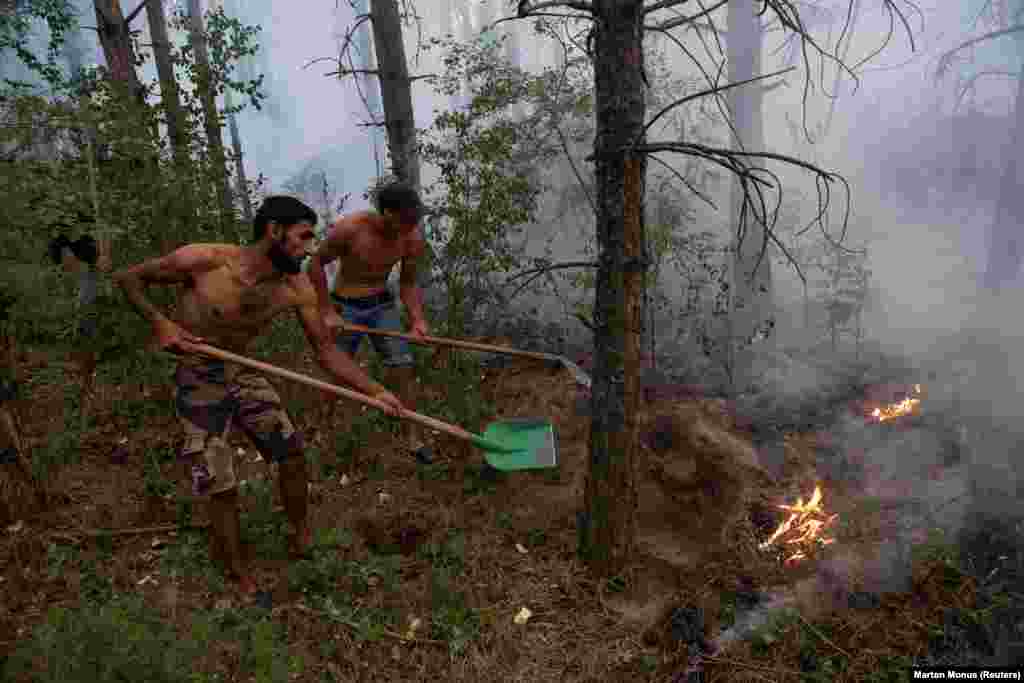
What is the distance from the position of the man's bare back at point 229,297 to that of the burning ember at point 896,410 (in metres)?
5.56

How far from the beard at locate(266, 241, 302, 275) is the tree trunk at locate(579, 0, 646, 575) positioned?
1.70 m

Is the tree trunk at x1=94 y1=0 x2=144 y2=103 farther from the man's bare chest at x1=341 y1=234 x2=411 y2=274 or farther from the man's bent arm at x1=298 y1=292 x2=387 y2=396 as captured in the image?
the man's bent arm at x1=298 y1=292 x2=387 y2=396

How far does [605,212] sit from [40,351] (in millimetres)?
5330

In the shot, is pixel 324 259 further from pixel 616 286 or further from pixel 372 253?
pixel 616 286

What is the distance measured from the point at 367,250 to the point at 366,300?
0.46 m

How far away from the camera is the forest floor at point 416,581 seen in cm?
326

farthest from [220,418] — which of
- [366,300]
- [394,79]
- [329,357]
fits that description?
[394,79]

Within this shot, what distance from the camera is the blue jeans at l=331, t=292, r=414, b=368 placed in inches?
207

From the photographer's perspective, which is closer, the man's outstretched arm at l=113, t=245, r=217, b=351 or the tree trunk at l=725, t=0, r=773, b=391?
the man's outstretched arm at l=113, t=245, r=217, b=351

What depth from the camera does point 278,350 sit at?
6031mm

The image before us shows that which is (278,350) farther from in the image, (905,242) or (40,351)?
(905,242)

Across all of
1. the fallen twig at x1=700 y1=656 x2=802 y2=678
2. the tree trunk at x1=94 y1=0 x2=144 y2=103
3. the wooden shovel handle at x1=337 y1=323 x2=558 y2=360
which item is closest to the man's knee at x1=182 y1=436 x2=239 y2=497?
the wooden shovel handle at x1=337 y1=323 x2=558 y2=360

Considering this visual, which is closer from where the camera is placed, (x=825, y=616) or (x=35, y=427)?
(x=825, y=616)

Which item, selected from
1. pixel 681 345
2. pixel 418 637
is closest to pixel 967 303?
pixel 681 345
